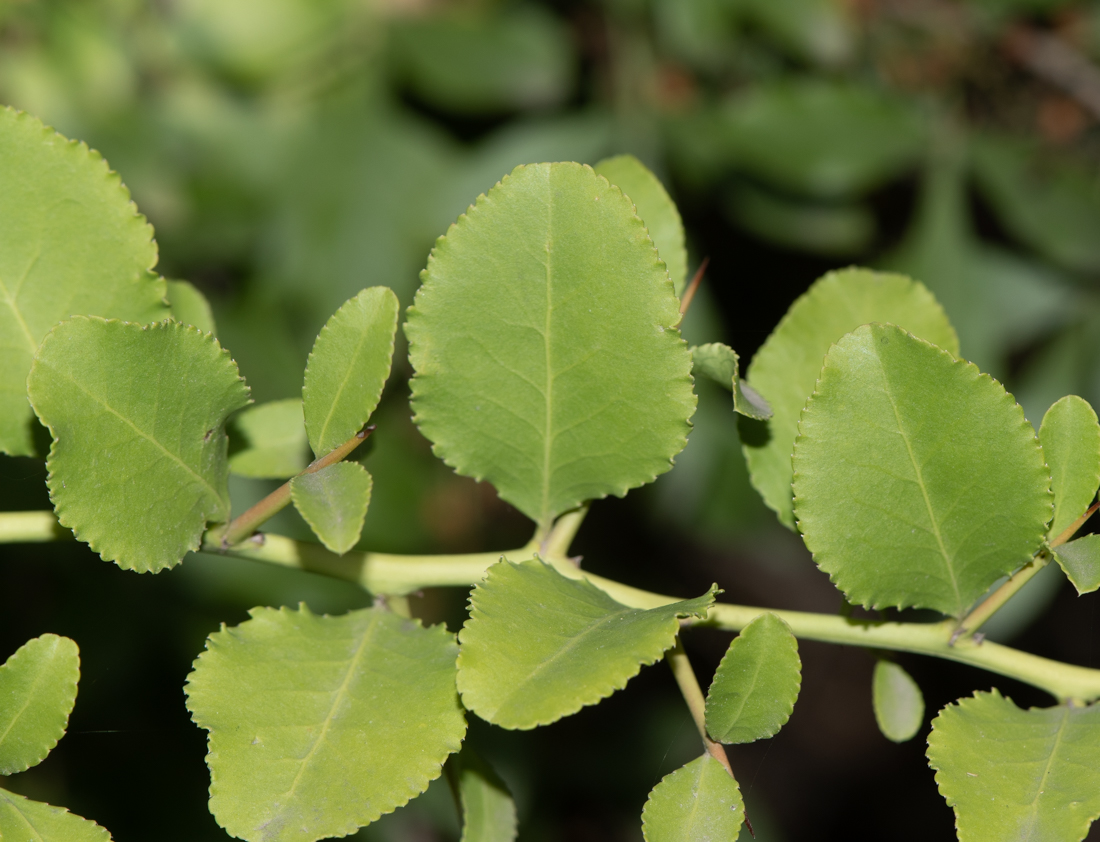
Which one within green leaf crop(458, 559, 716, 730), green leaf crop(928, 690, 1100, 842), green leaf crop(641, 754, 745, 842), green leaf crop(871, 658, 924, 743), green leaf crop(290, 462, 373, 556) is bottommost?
green leaf crop(871, 658, 924, 743)

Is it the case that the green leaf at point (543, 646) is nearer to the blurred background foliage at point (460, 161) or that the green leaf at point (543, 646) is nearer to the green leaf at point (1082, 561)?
the green leaf at point (1082, 561)

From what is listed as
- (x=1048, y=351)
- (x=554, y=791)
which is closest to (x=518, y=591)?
(x=1048, y=351)

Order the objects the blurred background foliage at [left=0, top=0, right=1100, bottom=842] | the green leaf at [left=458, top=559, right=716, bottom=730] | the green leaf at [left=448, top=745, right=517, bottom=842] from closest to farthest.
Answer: the green leaf at [left=458, top=559, right=716, bottom=730], the green leaf at [left=448, top=745, right=517, bottom=842], the blurred background foliage at [left=0, top=0, right=1100, bottom=842]

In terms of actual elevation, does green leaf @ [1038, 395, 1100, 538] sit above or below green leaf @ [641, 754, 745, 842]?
above

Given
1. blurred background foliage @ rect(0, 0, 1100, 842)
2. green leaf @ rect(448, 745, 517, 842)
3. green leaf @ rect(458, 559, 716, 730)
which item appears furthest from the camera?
blurred background foliage @ rect(0, 0, 1100, 842)

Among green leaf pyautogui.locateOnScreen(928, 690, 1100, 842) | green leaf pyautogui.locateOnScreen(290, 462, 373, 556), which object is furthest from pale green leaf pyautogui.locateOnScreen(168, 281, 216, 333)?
green leaf pyautogui.locateOnScreen(928, 690, 1100, 842)

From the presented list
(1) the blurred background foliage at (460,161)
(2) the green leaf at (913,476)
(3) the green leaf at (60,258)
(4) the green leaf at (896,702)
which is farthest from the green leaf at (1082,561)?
(1) the blurred background foliage at (460,161)

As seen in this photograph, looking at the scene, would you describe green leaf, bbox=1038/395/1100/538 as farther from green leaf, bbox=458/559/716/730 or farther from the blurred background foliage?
the blurred background foliage

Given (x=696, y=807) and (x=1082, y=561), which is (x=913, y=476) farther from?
(x=696, y=807)

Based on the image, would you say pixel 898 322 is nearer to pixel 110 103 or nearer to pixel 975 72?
pixel 975 72
